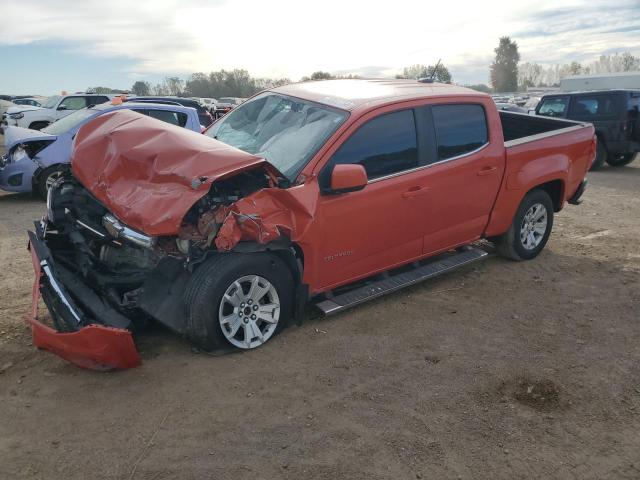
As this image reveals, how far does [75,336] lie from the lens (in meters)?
3.25

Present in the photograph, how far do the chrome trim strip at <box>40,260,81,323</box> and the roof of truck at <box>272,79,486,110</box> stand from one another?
2.51 meters

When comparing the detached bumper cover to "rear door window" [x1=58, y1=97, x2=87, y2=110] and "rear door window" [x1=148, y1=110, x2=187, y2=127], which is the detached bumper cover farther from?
"rear door window" [x1=58, y1=97, x2=87, y2=110]

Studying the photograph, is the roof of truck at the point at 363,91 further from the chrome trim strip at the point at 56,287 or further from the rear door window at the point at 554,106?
the rear door window at the point at 554,106

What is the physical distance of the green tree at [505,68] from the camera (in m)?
108

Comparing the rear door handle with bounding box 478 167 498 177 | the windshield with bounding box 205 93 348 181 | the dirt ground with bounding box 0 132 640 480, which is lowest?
the dirt ground with bounding box 0 132 640 480

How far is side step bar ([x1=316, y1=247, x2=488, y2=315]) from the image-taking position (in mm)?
4312

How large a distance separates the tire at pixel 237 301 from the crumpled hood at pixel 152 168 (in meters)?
0.43

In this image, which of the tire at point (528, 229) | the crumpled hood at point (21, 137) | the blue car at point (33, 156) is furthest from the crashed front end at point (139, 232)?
the crumpled hood at point (21, 137)

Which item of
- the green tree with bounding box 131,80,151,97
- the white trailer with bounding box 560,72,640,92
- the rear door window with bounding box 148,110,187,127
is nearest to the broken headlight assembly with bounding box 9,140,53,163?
the rear door window with bounding box 148,110,187,127

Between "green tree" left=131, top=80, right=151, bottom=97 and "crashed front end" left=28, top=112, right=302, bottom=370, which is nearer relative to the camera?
"crashed front end" left=28, top=112, right=302, bottom=370

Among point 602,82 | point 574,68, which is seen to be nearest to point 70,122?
point 602,82

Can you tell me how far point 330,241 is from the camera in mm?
4121

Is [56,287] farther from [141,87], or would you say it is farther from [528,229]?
[141,87]

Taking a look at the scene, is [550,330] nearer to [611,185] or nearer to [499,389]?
[499,389]
